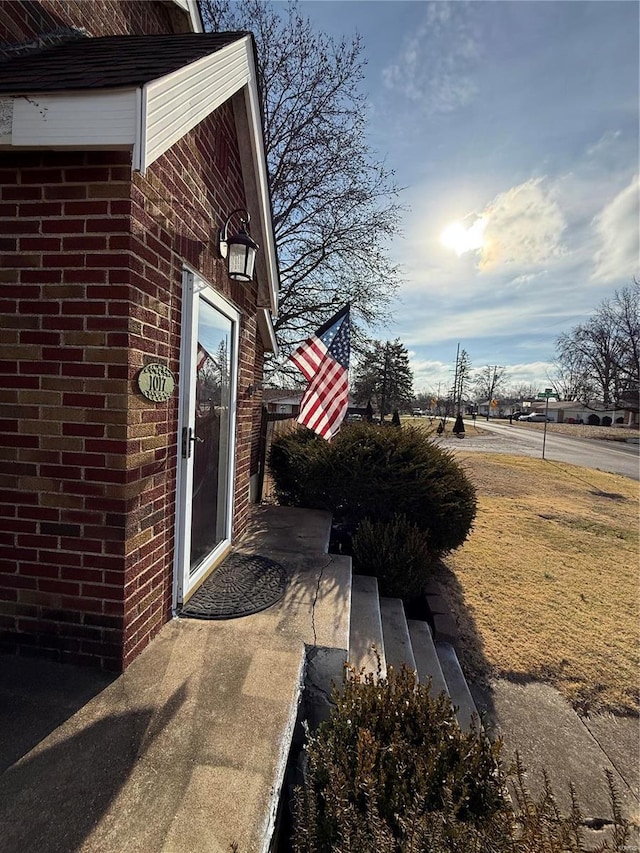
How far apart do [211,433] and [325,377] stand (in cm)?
185

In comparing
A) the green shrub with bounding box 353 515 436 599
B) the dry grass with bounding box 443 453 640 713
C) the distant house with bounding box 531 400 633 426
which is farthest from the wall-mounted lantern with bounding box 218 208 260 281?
the distant house with bounding box 531 400 633 426

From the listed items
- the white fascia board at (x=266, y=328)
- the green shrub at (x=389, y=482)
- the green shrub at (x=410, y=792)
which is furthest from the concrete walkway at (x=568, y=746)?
the white fascia board at (x=266, y=328)

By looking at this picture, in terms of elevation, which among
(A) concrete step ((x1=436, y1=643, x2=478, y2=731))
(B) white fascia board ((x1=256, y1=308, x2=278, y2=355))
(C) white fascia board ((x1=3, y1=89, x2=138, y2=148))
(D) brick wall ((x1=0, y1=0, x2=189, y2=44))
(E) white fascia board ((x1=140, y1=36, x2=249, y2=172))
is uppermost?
(D) brick wall ((x1=0, y1=0, x2=189, y2=44))

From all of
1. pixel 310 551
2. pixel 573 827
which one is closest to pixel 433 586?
pixel 310 551

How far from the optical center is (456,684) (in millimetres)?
3758

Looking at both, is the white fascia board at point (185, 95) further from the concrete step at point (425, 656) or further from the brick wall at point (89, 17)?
the concrete step at point (425, 656)

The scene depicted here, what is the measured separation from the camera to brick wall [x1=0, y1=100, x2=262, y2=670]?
226 cm

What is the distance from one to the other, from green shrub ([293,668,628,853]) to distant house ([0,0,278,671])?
127 cm

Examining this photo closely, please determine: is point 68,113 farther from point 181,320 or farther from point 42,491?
point 42,491

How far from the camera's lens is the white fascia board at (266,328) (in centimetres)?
581

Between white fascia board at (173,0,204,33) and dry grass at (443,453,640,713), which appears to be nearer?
dry grass at (443,453,640,713)

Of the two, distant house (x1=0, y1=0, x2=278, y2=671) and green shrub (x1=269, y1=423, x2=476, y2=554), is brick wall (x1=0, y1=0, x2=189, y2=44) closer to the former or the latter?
distant house (x1=0, y1=0, x2=278, y2=671)

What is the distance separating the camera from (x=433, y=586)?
5.39 meters

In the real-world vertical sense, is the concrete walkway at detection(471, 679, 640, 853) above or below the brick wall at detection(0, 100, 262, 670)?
below
